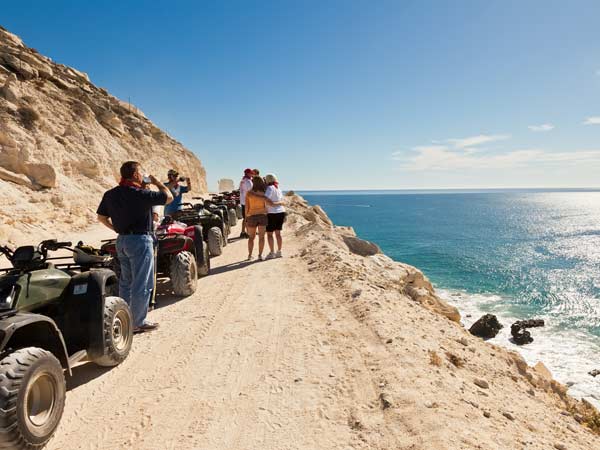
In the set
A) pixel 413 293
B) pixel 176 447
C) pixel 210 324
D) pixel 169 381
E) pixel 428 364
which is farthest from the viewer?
pixel 413 293

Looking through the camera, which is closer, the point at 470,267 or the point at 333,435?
the point at 333,435

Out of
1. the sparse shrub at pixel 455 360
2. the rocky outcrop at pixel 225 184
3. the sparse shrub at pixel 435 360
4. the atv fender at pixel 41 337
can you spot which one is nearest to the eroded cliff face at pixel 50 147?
the atv fender at pixel 41 337

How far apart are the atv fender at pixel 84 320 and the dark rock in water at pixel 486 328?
1938 cm

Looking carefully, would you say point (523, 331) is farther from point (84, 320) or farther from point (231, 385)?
point (84, 320)

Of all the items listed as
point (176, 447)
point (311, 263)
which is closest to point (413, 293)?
point (311, 263)

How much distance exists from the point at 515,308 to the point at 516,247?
1367 inches

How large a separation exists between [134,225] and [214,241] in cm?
588

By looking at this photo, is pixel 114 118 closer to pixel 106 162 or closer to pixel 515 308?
pixel 106 162

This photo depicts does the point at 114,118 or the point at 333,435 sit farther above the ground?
the point at 114,118

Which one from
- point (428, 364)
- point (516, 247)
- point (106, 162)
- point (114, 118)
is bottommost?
point (516, 247)

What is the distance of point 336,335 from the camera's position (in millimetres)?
4684

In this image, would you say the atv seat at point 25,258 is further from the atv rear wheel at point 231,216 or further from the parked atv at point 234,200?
the parked atv at point 234,200

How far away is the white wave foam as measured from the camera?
13422mm

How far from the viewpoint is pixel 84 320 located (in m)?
3.37
